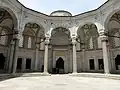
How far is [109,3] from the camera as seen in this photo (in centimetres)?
1409

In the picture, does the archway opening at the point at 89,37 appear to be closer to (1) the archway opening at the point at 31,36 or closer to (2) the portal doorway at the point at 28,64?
(1) the archway opening at the point at 31,36

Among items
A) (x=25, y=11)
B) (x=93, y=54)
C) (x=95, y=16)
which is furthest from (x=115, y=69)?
(x=25, y=11)

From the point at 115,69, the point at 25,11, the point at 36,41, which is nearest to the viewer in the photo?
the point at 25,11

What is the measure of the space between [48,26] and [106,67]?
10.5 metres

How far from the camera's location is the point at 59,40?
22.2 metres

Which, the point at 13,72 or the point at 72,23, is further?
the point at 72,23

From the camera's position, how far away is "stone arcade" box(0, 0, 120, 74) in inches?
563

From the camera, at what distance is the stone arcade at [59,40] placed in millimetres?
14297

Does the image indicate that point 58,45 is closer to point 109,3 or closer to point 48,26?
point 48,26

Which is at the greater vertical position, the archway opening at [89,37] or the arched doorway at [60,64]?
the archway opening at [89,37]

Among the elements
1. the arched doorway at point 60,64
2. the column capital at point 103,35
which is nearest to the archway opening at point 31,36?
the arched doorway at point 60,64

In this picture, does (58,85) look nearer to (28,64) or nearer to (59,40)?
(28,64)

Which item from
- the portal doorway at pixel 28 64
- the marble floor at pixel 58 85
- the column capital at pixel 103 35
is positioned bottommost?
the marble floor at pixel 58 85

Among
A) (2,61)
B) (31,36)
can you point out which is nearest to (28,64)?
(2,61)
